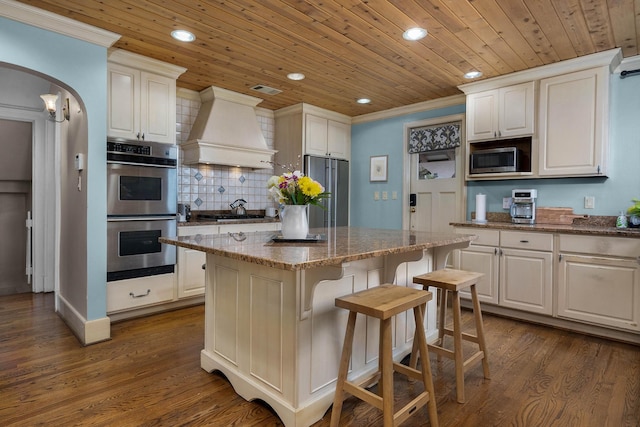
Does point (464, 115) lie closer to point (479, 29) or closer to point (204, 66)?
point (479, 29)

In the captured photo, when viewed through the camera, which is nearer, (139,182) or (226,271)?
(226,271)

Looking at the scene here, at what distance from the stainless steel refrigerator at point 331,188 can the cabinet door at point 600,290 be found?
2759mm

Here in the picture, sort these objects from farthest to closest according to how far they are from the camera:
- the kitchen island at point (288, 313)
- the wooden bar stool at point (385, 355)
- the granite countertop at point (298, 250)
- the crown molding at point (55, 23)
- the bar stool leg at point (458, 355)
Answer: the crown molding at point (55, 23) < the bar stool leg at point (458, 355) < the kitchen island at point (288, 313) < the wooden bar stool at point (385, 355) < the granite countertop at point (298, 250)

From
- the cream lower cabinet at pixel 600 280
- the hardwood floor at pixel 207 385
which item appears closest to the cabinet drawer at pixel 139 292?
the hardwood floor at pixel 207 385

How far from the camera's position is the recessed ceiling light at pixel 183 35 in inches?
108

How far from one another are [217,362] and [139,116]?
2.29 metres

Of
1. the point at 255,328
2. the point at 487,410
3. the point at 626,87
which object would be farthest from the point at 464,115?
the point at 255,328

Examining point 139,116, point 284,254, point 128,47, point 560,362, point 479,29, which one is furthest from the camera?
point 139,116

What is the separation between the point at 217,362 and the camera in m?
2.21

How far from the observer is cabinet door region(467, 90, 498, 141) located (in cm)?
372

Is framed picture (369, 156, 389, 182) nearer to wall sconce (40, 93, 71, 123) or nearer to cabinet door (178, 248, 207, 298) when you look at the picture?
cabinet door (178, 248, 207, 298)

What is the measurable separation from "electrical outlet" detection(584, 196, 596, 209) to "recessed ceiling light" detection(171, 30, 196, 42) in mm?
3775

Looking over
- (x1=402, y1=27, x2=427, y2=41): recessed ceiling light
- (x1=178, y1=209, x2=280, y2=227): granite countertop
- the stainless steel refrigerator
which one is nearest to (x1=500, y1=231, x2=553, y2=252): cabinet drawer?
(x1=402, y1=27, x2=427, y2=41): recessed ceiling light

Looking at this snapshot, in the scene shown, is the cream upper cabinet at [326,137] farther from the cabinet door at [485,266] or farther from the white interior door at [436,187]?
the cabinet door at [485,266]
